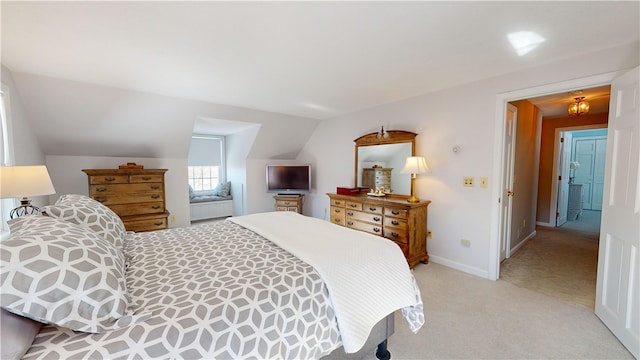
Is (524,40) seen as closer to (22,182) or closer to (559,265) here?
(559,265)

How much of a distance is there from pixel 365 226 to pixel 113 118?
12.3ft

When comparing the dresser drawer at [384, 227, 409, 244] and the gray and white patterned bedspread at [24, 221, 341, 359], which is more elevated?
the gray and white patterned bedspread at [24, 221, 341, 359]

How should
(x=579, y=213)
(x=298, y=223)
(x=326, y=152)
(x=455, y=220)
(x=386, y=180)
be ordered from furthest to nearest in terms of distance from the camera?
(x=579, y=213)
(x=326, y=152)
(x=386, y=180)
(x=455, y=220)
(x=298, y=223)

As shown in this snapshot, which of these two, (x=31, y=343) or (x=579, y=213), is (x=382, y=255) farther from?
(x=579, y=213)

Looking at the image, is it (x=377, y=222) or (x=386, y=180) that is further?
(x=386, y=180)

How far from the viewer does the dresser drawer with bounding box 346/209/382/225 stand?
3.36 meters

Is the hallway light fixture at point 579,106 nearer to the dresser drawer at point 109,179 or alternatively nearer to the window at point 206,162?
the dresser drawer at point 109,179

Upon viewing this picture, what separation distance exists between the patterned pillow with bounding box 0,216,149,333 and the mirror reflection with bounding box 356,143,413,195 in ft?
10.7

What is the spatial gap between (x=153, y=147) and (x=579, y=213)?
9.33m

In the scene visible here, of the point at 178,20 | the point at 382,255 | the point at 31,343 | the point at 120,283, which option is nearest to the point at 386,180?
the point at 382,255

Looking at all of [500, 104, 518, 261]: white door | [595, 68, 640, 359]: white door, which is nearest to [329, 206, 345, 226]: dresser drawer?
[500, 104, 518, 261]: white door

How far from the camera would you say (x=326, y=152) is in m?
4.96

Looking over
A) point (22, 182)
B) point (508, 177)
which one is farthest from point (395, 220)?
point (22, 182)

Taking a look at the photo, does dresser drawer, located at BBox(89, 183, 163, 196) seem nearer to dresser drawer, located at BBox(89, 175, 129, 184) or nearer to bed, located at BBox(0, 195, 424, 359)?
dresser drawer, located at BBox(89, 175, 129, 184)
